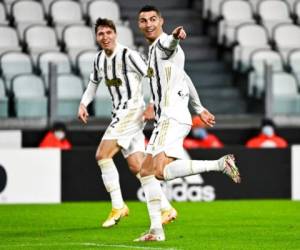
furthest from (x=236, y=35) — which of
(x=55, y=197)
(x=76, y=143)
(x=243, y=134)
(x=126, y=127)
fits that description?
(x=126, y=127)

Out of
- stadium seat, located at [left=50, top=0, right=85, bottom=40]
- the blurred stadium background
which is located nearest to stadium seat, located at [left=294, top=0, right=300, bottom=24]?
the blurred stadium background

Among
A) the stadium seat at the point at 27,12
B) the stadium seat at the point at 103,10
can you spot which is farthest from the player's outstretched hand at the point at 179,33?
the stadium seat at the point at 103,10

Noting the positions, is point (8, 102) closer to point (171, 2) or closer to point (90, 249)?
point (171, 2)

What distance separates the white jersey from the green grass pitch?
1066mm

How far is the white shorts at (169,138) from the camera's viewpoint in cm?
1026

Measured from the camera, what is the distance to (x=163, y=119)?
1036cm

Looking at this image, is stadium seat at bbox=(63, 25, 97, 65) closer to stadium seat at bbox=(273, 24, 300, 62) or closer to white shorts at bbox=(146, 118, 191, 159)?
stadium seat at bbox=(273, 24, 300, 62)

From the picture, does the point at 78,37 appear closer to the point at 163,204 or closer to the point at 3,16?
the point at 3,16

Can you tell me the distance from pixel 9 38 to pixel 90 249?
10.5 m

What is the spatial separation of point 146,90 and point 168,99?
7.41m

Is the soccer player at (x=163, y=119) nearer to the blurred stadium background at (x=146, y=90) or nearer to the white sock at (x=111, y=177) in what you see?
the white sock at (x=111, y=177)

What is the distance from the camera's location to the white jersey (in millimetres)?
10305

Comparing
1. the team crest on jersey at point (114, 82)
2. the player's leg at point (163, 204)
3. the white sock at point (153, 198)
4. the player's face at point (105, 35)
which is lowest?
the player's leg at point (163, 204)

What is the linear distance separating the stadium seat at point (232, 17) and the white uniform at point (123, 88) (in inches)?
342
